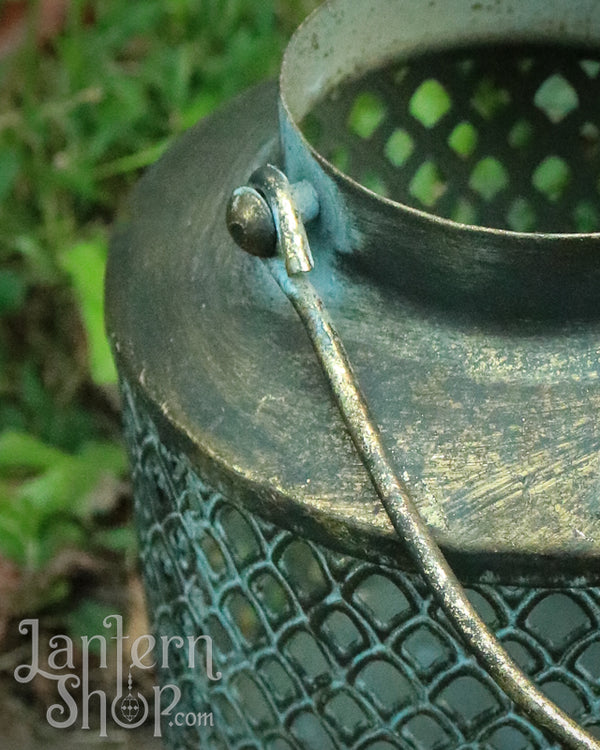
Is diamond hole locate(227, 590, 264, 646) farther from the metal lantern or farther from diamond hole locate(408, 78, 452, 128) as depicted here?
diamond hole locate(408, 78, 452, 128)

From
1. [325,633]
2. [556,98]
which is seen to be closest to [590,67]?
[556,98]

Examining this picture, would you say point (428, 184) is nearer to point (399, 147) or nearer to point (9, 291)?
point (399, 147)

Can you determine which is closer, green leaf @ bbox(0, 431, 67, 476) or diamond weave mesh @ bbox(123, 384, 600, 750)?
diamond weave mesh @ bbox(123, 384, 600, 750)

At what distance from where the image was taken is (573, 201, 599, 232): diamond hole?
83cm

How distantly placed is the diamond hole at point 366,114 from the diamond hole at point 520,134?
126 mm

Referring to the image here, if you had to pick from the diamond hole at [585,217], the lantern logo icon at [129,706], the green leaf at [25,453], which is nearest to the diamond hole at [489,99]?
the diamond hole at [585,217]

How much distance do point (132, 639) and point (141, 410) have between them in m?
0.55

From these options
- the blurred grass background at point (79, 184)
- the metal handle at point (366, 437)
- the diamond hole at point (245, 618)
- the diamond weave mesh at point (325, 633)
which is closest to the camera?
the metal handle at point (366, 437)

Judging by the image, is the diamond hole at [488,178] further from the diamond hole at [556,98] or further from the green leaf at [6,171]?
the green leaf at [6,171]

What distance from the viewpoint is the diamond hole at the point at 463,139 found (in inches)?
31.0

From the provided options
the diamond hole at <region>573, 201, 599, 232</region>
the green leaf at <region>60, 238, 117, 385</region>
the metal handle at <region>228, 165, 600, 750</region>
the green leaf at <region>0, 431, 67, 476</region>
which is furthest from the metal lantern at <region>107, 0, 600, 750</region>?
the green leaf at <region>0, 431, 67, 476</region>

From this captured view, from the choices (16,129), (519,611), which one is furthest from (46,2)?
(519,611)

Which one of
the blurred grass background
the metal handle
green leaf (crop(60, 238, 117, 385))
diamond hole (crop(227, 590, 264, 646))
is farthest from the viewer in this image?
the blurred grass background

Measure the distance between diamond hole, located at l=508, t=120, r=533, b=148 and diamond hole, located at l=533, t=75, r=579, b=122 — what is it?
0.02 metres
